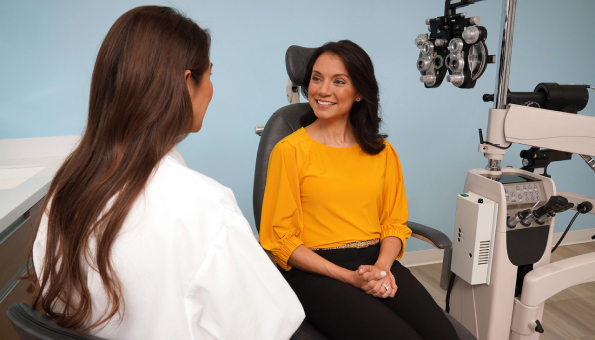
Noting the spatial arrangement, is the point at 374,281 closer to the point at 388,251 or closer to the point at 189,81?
the point at 388,251

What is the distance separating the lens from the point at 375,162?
159 centimetres

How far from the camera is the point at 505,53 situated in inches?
60.7

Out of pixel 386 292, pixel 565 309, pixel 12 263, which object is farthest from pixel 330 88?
pixel 565 309

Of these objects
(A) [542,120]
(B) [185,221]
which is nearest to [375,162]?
(A) [542,120]

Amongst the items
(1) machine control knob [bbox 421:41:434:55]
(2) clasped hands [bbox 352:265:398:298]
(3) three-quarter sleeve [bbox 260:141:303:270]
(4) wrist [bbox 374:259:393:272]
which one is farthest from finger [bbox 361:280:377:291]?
(1) machine control knob [bbox 421:41:434:55]

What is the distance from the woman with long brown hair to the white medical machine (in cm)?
106

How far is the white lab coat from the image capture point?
660 mm

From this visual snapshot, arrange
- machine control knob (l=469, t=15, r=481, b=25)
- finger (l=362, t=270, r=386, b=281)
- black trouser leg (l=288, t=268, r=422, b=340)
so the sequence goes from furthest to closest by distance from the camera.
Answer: machine control knob (l=469, t=15, r=481, b=25) → finger (l=362, t=270, r=386, b=281) → black trouser leg (l=288, t=268, r=422, b=340)

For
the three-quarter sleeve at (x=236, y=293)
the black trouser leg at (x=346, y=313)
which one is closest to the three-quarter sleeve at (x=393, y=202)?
the black trouser leg at (x=346, y=313)

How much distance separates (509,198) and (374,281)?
2.12ft

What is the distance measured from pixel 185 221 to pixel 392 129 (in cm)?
216

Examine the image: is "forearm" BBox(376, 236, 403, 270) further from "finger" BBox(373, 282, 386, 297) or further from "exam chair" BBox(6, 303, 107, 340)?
"exam chair" BBox(6, 303, 107, 340)

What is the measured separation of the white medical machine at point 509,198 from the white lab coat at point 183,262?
112 cm

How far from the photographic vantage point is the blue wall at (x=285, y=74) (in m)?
2.01
